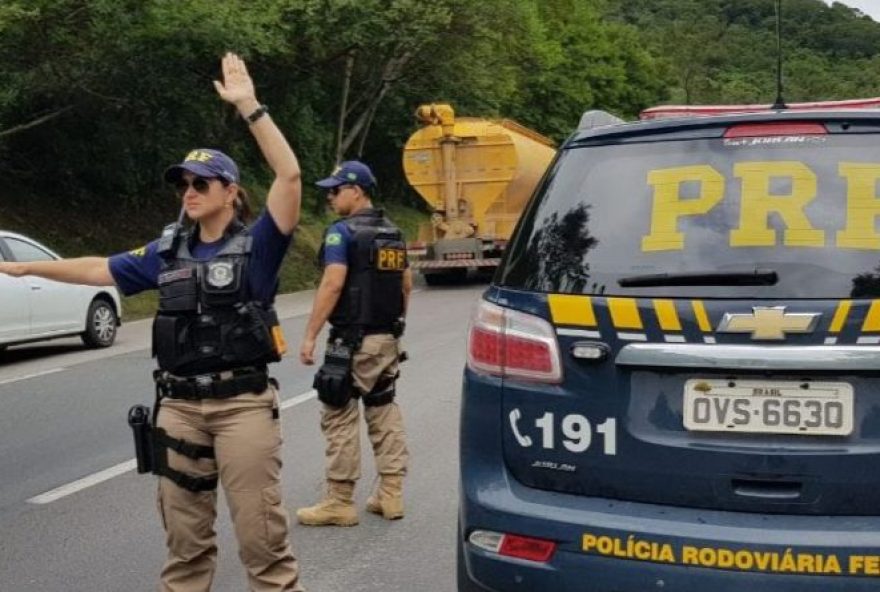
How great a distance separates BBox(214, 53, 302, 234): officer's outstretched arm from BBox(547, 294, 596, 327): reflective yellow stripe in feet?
3.34

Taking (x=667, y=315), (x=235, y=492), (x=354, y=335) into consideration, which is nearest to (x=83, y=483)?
(x=354, y=335)

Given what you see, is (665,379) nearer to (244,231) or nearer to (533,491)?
(533,491)

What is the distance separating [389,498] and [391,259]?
1.25 m

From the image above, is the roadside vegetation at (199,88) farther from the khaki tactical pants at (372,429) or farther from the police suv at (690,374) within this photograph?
the police suv at (690,374)

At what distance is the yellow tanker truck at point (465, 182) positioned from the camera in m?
21.8

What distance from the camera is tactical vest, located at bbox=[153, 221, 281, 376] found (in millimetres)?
3637

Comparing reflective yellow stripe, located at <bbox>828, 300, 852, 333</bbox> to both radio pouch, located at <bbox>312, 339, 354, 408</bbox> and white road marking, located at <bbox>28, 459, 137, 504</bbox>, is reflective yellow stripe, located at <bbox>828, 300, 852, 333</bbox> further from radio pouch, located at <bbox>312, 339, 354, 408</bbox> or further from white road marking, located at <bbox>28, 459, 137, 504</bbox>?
white road marking, located at <bbox>28, 459, 137, 504</bbox>

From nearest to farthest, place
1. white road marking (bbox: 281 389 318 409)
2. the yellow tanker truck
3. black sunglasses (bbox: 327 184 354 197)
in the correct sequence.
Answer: black sunglasses (bbox: 327 184 354 197), white road marking (bbox: 281 389 318 409), the yellow tanker truck

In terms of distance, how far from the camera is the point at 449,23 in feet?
80.5

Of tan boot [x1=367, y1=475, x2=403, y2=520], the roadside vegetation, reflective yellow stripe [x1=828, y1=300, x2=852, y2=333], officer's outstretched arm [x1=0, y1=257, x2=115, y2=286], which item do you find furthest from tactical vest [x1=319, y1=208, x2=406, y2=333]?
the roadside vegetation

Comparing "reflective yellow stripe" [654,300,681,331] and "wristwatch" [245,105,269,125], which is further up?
"wristwatch" [245,105,269,125]

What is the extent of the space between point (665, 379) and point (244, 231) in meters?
1.61

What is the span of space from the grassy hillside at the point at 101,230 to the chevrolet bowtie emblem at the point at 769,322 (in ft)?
50.8

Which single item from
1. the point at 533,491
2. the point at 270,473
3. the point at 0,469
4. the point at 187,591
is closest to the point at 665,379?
the point at 533,491
